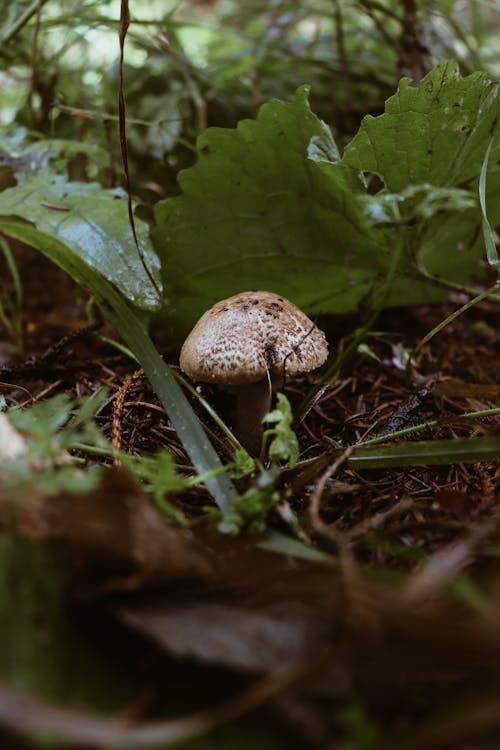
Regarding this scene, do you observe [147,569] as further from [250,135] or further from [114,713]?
[250,135]

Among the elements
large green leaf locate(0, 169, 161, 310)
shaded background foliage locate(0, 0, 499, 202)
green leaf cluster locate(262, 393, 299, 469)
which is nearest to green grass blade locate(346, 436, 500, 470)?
green leaf cluster locate(262, 393, 299, 469)

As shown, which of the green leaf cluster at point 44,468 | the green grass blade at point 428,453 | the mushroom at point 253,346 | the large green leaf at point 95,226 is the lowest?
the green grass blade at point 428,453

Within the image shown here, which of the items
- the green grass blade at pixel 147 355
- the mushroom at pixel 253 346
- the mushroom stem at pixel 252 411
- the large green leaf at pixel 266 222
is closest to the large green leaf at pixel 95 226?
the green grass blade at pixel 147 355

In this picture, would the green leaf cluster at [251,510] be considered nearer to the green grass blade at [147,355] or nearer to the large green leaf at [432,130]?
the green grass blade at [147,355]

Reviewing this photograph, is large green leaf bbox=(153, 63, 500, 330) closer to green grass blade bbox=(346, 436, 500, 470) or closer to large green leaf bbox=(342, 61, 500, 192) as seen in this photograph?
large green leaf bbox=(342, 61, 500, 192)

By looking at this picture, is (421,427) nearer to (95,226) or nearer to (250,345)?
(250,345)

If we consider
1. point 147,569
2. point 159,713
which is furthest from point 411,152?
point 159,713
